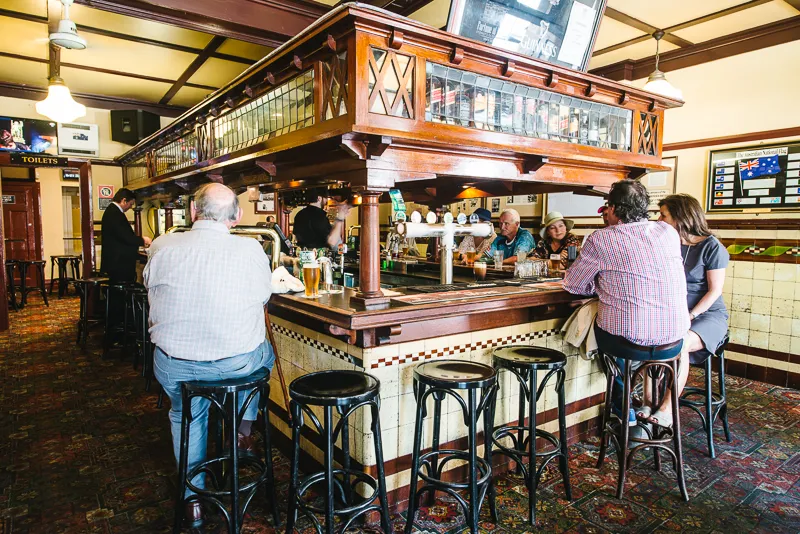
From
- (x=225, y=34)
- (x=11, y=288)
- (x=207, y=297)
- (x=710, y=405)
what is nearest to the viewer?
(x=207, y=297)

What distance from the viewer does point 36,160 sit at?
290 inches

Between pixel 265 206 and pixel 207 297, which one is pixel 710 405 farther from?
pixel 265 206

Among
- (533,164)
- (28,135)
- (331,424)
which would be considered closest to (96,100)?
(28,135)

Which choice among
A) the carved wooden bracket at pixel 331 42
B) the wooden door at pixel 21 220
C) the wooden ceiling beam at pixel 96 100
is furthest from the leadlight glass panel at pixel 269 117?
the wooden door at pixel 21 220

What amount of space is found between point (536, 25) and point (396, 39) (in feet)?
4.77

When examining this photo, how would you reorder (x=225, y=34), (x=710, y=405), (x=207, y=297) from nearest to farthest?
(x=207, y=297), (x=710, y=405), (x=225, y=34)

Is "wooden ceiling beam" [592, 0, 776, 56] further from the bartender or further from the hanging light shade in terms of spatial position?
the hanging light shade

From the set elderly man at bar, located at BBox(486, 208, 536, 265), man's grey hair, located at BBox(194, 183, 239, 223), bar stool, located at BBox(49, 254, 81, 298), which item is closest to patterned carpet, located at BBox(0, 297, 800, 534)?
man's grey hair, located at BBox(194, 183, 239, 223)

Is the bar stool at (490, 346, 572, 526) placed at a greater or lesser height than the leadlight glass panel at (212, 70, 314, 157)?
lesser

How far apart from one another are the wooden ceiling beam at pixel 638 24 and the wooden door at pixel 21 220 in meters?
11.5

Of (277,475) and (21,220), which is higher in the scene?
(21,220)

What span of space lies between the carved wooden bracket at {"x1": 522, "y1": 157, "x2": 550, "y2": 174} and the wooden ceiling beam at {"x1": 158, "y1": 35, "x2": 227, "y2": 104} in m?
4.34

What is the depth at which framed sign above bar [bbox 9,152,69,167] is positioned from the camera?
7149mm

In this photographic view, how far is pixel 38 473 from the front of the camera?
304 centimetres
